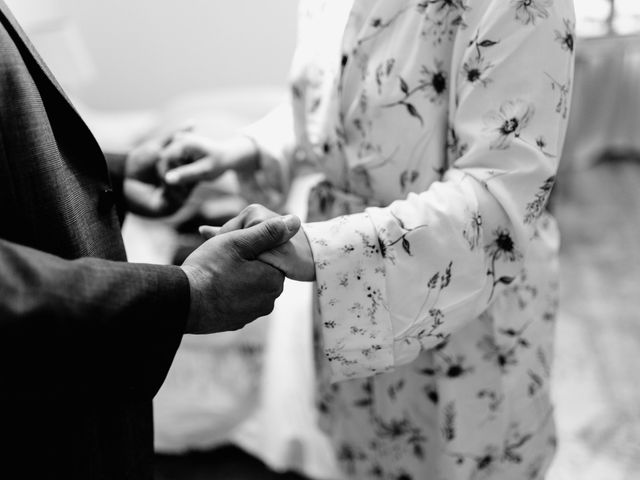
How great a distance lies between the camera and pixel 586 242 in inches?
96.7

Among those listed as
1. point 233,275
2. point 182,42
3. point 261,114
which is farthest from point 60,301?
point 182,42

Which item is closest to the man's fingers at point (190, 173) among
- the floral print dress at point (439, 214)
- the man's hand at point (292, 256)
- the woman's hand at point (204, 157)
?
the woman's hand at point (204, 157)

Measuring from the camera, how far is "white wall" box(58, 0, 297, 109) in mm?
2969

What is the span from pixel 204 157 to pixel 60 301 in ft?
1.72

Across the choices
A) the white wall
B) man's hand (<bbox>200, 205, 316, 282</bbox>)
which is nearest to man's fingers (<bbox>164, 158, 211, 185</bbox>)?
man's hand (<bbox>200, 205, 316, 282</bbox>)

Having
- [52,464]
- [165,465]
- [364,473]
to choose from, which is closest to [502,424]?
[364,473]

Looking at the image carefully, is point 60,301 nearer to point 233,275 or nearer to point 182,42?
point 233,275

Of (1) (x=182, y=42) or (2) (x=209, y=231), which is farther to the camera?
(1) (x=182, y=42)

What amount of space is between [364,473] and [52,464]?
591 mm

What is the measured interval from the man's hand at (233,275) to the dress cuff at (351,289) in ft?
Result: 0.16

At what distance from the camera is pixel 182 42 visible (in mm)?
3061

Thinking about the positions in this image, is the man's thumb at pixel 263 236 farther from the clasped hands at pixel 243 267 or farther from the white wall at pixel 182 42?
the white wall at pixel 182 42

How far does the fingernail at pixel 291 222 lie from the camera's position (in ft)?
2.42

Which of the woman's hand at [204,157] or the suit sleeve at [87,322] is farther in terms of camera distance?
the woman's hand at [204,157]
